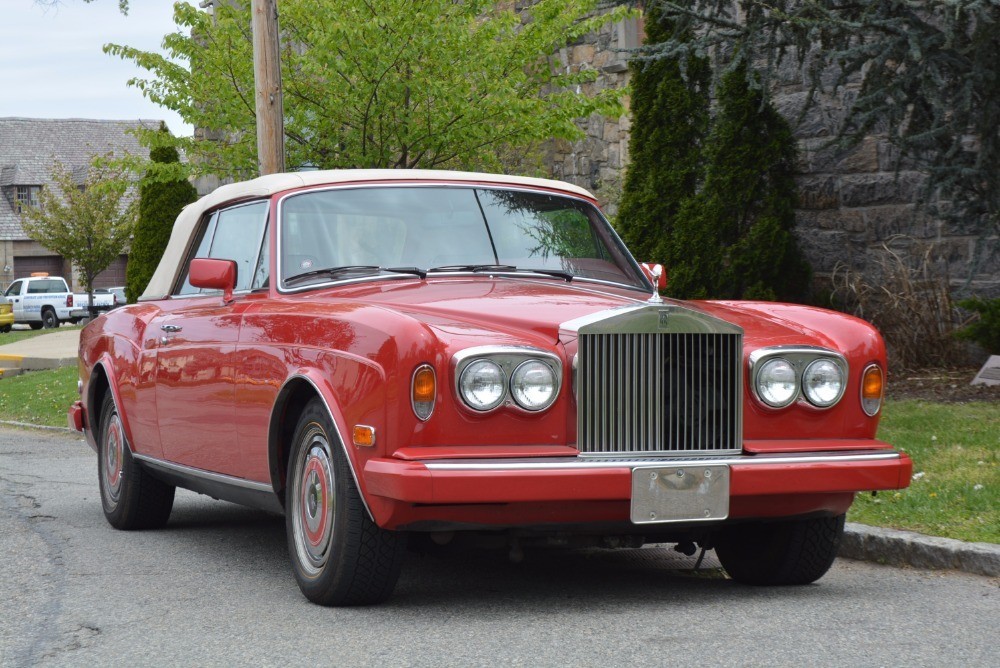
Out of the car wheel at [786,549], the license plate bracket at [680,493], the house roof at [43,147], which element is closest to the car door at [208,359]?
the license plate bracket at [680,493]

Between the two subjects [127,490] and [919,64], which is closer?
[127,490]

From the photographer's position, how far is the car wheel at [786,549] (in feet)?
18.6

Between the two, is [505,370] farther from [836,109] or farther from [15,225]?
[15,225]

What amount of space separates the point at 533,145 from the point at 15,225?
48561mm

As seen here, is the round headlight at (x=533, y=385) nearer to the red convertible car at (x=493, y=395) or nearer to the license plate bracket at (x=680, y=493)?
the red convertible car at (x=493, y=395)

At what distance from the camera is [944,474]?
787 centimetres

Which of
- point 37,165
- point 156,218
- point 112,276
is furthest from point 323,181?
point 37,165

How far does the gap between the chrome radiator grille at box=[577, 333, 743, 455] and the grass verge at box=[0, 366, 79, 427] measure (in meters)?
11.2

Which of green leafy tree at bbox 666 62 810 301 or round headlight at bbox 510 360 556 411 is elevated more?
green leafy tree at bbox 666 62 810 301

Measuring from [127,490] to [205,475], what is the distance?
4.30 ft

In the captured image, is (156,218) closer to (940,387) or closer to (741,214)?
(741,214)

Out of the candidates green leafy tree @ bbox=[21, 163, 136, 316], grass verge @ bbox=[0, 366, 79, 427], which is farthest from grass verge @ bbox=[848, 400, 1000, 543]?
green leafy tree @ bbox=[21, 163, 136, 316]

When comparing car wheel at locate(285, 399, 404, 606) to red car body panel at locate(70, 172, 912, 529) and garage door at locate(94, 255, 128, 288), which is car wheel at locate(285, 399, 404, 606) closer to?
red car body panel at locate(70, 172, 912, 529)

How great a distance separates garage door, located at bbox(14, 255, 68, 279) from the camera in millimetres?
63062
